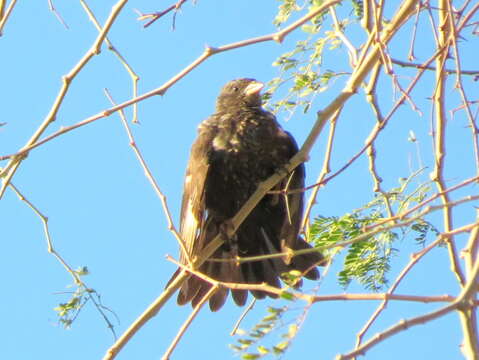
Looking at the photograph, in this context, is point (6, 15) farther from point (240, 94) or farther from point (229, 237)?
point (240, 94)

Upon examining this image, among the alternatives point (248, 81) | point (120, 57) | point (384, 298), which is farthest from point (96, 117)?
point (248, 81)

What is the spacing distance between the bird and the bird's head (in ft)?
0.76

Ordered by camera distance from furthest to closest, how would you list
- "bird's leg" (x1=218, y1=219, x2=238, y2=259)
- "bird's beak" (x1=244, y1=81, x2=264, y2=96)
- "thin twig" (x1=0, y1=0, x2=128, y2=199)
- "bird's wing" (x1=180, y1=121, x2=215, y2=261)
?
"bird's beak" (x1=244, y1=81, x2=264, y2=96) < "bird's wing" (x1=180, y1=121, x2=215, y2=261) < "bird's leg" (x1=218, y1=219, x2=238, y2=259) < "thin twig" (x1=0, y1=0, x2=128, y2=199)

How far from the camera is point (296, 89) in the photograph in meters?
4.67

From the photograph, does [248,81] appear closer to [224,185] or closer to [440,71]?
[224,185]

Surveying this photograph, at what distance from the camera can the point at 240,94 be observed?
5.91 meters

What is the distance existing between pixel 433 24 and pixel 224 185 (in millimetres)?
1675

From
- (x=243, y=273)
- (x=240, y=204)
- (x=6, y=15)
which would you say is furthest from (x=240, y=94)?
(x=6, y=15)

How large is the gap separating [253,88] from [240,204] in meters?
0.88

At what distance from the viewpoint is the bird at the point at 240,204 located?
5.03 m

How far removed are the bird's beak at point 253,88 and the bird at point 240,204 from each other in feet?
0.66

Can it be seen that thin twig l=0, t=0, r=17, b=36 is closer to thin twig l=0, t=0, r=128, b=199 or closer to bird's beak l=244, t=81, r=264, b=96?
thin twig l=0, t=0, r=128, b=199

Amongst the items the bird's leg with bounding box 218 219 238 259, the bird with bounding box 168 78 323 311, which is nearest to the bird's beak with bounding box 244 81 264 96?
the bird with bounding box 168 78 323 311

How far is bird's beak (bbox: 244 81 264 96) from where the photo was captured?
5.67m
